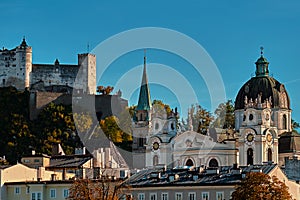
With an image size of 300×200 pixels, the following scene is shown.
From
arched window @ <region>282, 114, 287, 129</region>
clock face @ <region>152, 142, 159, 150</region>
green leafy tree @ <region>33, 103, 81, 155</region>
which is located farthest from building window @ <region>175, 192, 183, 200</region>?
green leafy tree @ <region>33, 103, 81, 155</region>

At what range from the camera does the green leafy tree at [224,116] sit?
5408 inches

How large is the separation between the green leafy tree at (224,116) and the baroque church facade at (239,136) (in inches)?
359

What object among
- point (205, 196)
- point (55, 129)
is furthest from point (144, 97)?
point (205, 196)

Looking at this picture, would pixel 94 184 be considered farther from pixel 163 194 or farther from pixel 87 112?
pixel 87 112

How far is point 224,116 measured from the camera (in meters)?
142

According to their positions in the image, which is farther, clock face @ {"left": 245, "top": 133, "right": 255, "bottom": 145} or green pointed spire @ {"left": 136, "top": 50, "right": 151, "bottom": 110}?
green pointed spire @ {"left": 136, "top": 50, "right": 151, "bottom": 110}

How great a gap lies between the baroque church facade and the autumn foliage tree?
118 feet

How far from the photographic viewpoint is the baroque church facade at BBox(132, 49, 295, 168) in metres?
118

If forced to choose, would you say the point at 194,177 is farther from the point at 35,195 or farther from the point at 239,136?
the point at 239,136

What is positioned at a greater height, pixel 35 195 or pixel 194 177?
pixel 194 177

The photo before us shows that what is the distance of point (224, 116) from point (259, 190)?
68552mm

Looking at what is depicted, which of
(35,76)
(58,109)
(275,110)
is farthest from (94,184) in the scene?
(35,76)

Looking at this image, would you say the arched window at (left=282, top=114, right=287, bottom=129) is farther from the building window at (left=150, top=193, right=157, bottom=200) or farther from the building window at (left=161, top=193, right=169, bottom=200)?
the building window at (left=161, top=193, right=169, bottom=200)

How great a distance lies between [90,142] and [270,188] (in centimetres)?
6724
